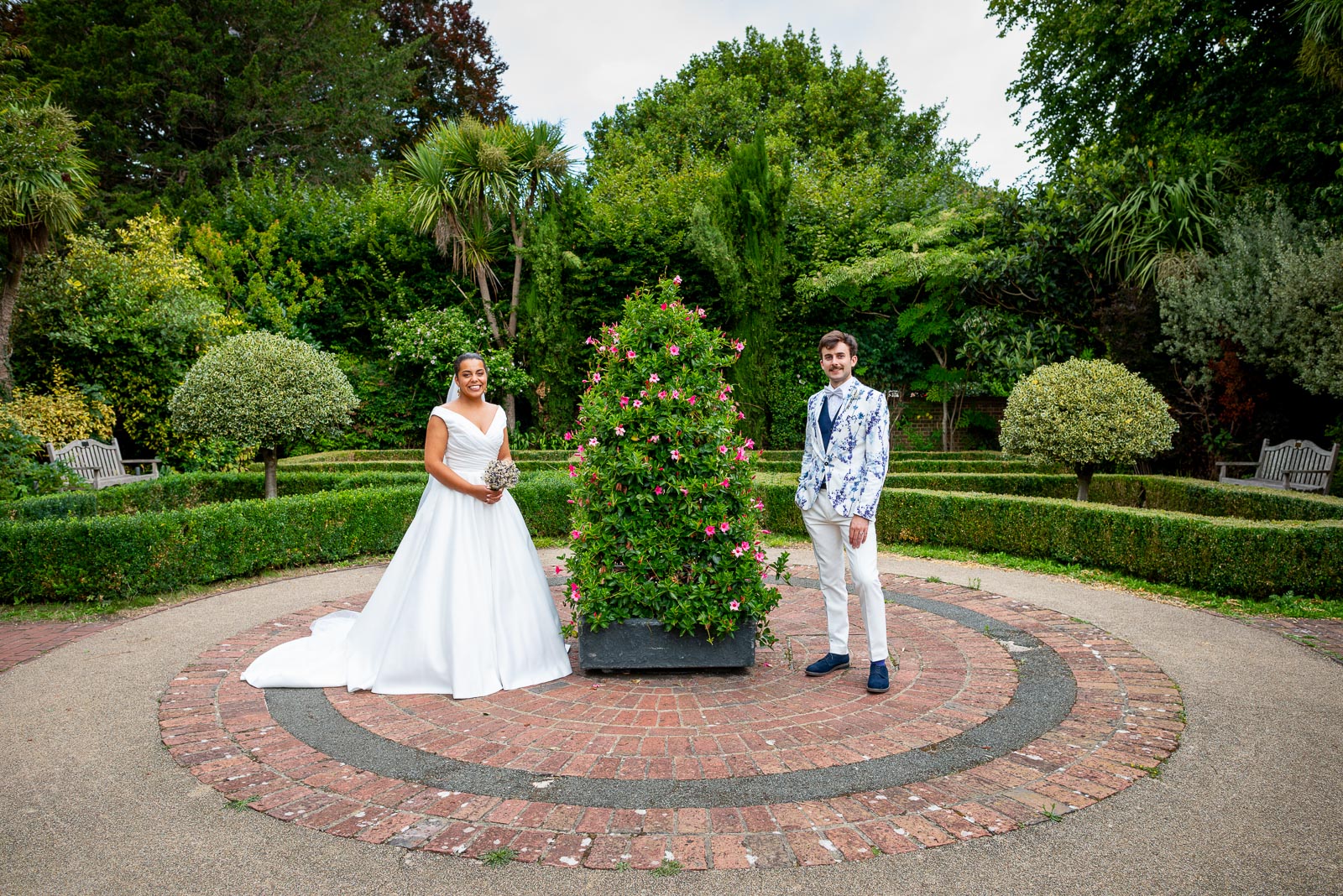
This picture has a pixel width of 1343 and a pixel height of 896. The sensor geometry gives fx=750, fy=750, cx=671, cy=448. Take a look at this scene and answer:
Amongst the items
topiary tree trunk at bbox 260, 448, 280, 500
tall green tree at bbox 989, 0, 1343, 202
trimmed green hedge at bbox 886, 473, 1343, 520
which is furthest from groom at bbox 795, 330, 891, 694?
tall green tree at bbox 989, 0, 1343, 202

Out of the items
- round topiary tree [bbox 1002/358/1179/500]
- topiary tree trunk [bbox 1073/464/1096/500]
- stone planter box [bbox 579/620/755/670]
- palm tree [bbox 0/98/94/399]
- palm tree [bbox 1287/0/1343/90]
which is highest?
palm tree [bbox 1287/0/1343/90]

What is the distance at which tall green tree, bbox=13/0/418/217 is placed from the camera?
737 inches

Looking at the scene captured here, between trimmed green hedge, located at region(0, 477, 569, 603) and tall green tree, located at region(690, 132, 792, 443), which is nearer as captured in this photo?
trimmed green hedge, located at region(0, 477, 569, 603)

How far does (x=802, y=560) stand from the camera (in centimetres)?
801

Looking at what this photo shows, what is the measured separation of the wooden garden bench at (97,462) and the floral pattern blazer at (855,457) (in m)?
10.5

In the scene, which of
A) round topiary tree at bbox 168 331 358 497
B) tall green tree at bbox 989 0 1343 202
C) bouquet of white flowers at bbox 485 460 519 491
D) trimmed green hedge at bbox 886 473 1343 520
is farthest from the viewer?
tall green tree at bbox 989 0 1343 202

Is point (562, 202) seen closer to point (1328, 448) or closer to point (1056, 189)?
point (1056, 189)

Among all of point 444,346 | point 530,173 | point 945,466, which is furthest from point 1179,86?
point 444,346

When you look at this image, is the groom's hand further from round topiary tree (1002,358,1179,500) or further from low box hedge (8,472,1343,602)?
round topiary tree (1002,358,1179,500)

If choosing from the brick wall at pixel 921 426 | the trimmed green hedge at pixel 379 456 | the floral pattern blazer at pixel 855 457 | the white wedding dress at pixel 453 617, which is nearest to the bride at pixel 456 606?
the white wedding dress at pixel 453 617

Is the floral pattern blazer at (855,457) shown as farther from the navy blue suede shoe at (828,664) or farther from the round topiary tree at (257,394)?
the round topiary tree at (257,394)

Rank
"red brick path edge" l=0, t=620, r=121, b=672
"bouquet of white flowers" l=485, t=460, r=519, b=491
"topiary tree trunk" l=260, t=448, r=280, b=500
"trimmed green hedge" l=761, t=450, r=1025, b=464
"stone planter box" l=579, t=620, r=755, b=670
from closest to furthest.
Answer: "stone planter box" l=579, t=620, r=755, b=670 < "bouquet of white flowers" l=485, t=460, r=519, b=491 < "red brick path edge" l=0, t=620, r=121, b=672 < "topiary tree trunk" l=260, t=448, r=280, b=500 < "trimmed green hedge" l=761, t=450, r=1025, b=464

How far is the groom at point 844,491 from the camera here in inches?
162

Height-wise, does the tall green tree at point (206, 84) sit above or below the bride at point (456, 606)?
above
